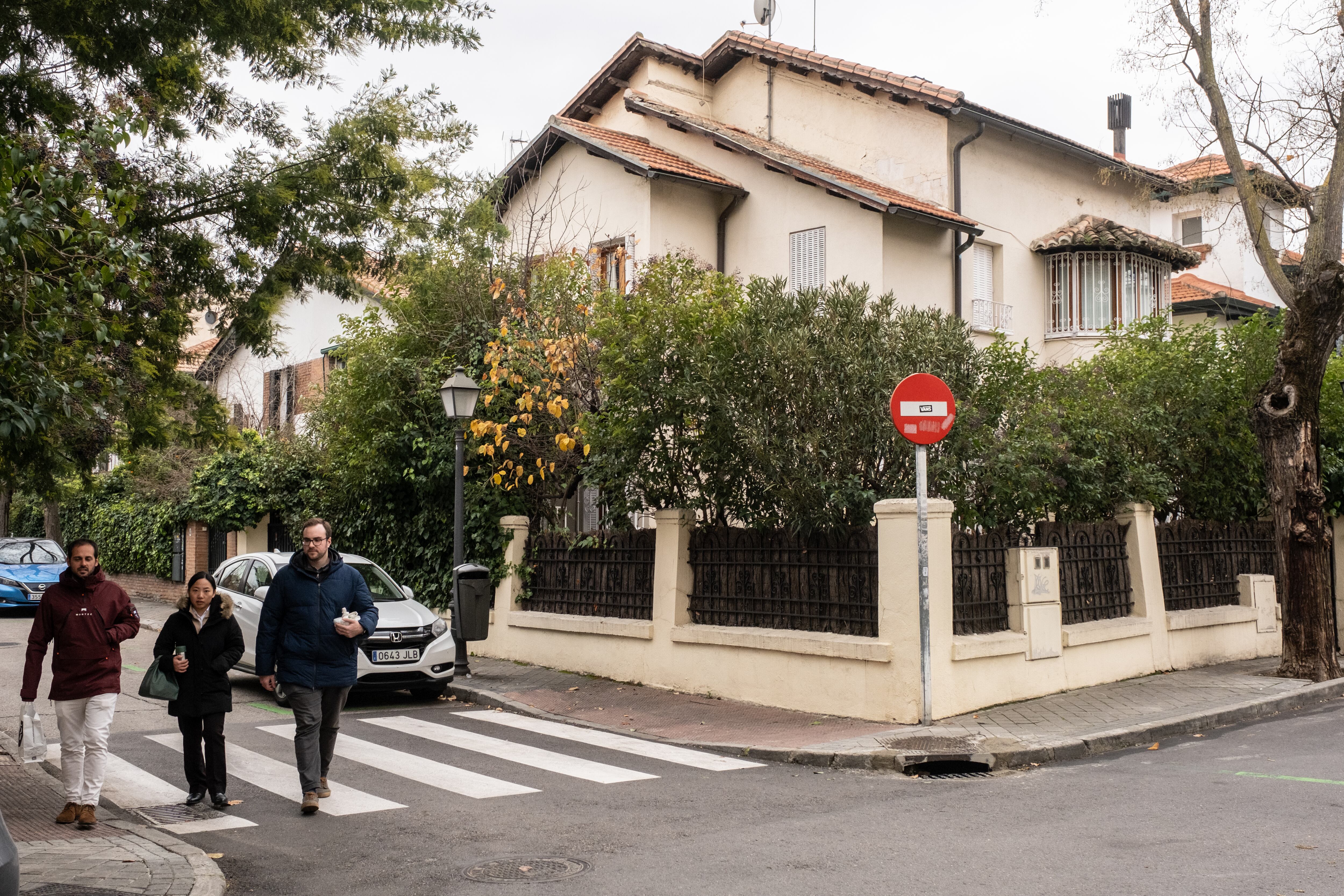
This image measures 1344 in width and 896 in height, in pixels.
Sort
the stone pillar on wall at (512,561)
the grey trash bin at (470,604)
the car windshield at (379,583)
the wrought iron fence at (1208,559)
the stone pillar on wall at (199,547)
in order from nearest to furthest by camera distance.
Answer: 1. the car windshield at (379,583)
2. the grey trash bin at (470,604)
3. the wrought iron fence at (1208,559)
4. the stone pillar on wall at (512,561)
5. the stone pillar on wall at (199,547)

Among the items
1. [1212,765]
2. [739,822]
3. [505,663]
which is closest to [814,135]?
[505,663]

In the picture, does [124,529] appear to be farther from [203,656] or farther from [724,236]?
[203,656]

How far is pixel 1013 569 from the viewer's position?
1173cm

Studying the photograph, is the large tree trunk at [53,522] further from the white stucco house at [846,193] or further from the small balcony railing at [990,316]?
the small balcony railing at [990,316]

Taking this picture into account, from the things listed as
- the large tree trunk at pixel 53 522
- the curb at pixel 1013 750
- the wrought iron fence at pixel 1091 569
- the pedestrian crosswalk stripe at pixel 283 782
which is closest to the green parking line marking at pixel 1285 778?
the curb at pixel 1013 750

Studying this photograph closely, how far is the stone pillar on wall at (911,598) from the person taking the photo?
34.8 ft

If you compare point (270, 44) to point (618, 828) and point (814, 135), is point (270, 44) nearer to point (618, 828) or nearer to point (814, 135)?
point (618, 828)

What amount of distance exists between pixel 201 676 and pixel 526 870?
3.14 metres

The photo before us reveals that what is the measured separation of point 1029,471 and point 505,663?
7.36 metres

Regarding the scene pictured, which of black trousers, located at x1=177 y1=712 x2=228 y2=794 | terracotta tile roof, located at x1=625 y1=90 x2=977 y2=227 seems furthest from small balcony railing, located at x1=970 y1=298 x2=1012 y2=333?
black trousers, located at x1=177 y1=712 x2=228 y2=794

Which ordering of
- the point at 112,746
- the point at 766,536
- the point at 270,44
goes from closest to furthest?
1. the point at 270,44
2. the point at 112,746
3. the point at 766,536

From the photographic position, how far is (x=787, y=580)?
39.0ft

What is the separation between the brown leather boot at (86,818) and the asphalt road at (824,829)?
0.63 m

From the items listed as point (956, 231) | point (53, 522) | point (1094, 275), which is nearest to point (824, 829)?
point (956, 231)
